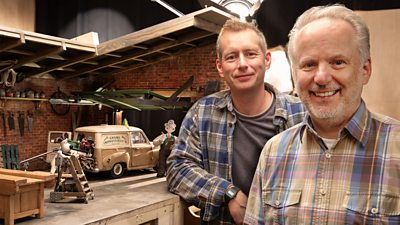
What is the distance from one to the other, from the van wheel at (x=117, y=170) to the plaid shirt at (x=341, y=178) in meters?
2.34

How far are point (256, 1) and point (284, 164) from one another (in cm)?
194

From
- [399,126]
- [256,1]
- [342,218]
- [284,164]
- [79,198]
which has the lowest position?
[79,198]

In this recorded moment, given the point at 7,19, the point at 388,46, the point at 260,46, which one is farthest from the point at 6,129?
the point at 388,46

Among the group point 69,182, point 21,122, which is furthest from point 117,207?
point 21,122

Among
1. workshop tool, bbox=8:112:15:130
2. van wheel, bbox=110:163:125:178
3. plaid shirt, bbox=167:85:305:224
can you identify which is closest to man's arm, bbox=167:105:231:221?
plaid shirt, bbox=167:85:305:224

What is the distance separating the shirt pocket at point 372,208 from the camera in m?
1.26

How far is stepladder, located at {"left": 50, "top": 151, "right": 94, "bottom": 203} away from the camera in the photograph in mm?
2646

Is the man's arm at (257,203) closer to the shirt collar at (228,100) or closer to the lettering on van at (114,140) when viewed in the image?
the shirt collar at (228,100)

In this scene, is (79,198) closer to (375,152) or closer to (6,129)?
(375,152)

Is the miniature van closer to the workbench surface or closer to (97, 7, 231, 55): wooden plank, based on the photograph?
the workbench surface

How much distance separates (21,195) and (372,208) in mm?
1703

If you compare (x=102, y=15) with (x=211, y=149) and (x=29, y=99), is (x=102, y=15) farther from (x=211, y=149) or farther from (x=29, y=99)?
(x=211, y=149)

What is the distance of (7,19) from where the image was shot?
633 centimetres

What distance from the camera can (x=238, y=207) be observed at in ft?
6.83
